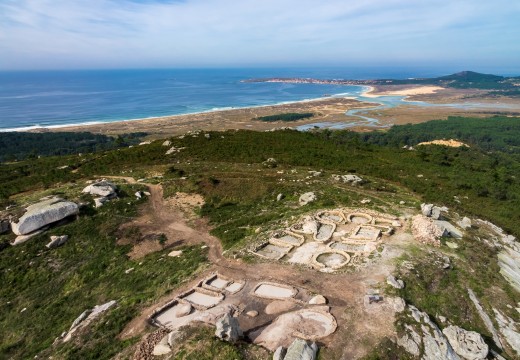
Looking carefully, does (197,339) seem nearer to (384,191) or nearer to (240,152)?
(384,191)

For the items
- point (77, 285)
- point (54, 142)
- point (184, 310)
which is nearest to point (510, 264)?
point (184, 310)

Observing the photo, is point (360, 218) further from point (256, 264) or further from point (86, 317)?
point (86, 317)

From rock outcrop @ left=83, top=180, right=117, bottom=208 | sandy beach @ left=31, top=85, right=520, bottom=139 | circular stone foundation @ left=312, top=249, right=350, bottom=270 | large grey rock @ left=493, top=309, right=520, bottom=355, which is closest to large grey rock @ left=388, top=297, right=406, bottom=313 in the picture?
circular stone foundation @ left=312, top=249, right=350, bottom=270

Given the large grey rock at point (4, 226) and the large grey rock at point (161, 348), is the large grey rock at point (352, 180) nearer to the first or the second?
the large grey rock at point (161, 348)

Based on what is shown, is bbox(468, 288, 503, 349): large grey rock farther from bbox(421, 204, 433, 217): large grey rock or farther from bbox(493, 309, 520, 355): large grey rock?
bbox(421, 204, 433, 217): large grey rock

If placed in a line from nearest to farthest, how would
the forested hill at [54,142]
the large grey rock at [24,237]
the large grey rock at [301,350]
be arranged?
the large grey rock at [301,350] < the large grey rock at [24,237] < the forested hill at [54,142]

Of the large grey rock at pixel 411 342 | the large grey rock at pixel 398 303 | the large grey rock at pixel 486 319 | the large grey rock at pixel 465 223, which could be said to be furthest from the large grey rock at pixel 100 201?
the large grey rock at pixel 465 223

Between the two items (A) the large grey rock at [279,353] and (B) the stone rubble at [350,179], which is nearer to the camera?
(A) the large grey rock at [279,353]
